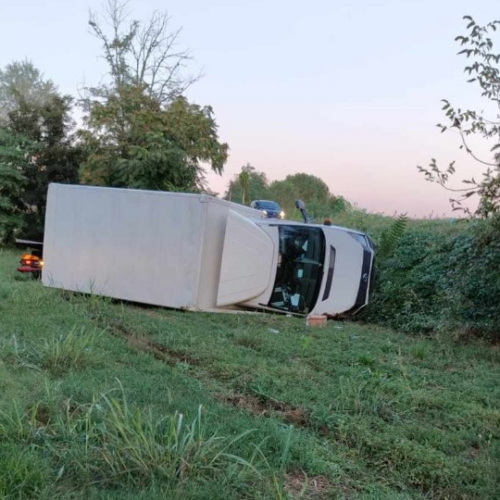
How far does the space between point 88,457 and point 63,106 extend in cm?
2593

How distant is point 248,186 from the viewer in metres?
30.8

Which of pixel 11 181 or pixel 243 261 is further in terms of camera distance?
pixel 11 181

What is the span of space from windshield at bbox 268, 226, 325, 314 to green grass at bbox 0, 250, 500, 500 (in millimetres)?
2652

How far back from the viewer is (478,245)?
824 cm

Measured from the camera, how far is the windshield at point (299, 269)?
10.3m

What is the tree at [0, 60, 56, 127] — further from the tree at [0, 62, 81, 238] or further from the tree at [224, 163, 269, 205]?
the tree at [224, 163, 269, 205]

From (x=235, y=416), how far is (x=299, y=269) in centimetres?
646

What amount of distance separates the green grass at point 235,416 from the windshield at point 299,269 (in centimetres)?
265

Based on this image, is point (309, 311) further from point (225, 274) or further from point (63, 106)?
point (63, 106)

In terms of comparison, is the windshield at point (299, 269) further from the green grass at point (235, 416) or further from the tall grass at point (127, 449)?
the tall grass at point (127, 449)

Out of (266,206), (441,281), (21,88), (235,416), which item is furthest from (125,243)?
(21,88)

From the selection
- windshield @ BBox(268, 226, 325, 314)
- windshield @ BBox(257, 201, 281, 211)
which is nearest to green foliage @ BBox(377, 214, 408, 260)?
windshield @ BBox(268, 226, 325, 314)

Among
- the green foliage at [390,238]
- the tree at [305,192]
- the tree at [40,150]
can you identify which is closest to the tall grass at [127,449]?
the green foliage at [390,238]

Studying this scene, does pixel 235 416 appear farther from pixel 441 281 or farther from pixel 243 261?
pixel 441 281
